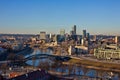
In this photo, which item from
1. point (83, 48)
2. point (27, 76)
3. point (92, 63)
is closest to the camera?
point (27, 76)

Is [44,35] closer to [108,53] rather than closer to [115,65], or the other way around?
[108,53]

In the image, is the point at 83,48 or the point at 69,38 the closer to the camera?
the point at 83,48

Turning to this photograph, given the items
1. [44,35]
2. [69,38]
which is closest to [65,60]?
[69,38]

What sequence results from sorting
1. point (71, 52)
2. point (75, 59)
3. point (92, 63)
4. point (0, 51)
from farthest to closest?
1. point (71, 52)
2. point (0, 51)
3. point (75, 59)
4. point (92, 63)

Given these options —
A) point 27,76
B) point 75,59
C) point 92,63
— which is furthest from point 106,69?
point 27,76

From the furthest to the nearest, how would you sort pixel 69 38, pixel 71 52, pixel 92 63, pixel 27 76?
pixel 69 38 < pixel 71 52 < pixel 92 63 < pixel 27 76

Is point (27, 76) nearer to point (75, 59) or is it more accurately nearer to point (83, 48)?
point (75, 59)

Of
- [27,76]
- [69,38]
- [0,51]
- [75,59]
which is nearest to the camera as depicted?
[27,76]

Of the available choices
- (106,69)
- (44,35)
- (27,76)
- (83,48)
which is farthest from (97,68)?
(44,35)

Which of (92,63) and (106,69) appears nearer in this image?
(106,69)
